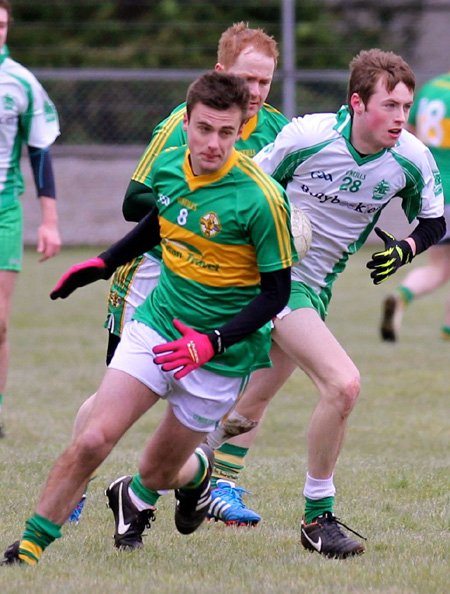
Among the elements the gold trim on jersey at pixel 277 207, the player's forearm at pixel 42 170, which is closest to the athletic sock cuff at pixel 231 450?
the gold trim on jersey at pixel 277 207

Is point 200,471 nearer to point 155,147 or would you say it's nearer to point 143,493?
point 143,493

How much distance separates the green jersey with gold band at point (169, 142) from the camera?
4.71 metres

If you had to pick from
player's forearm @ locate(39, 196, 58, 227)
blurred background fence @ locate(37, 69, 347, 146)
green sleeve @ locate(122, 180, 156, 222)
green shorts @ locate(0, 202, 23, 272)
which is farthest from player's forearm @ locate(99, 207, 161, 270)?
blurred background fence @ locate(37, 69, 347, 146)

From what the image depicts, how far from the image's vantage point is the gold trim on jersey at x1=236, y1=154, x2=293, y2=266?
3973mm

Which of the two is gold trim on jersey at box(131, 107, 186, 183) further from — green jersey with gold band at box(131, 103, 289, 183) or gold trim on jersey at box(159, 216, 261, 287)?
gold trim on jersey at box(159, 216, 261, 287)

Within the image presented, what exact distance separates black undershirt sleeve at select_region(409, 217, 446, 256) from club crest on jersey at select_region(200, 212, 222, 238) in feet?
4.05

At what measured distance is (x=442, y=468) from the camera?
621 centimetres

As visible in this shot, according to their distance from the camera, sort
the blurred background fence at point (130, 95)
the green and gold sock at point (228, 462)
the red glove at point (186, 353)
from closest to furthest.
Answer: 1. the red glove at point (186, 353)
2. the green and gold sock at point (228, 462)
3. the blurred background fence at point (130, 95)

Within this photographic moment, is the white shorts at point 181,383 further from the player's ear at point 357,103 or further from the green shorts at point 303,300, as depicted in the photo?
the player's ear at point 357,103

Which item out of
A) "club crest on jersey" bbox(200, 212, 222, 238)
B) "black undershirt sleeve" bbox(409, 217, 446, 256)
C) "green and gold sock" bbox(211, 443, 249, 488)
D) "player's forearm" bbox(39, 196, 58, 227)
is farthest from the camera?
"player's forearm" bbox(39, 196, 58, 227)

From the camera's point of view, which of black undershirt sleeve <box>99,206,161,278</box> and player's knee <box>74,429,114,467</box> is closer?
player's knee <box>74,429,114,467</box>

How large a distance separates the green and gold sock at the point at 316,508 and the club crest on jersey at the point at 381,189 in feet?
4.35

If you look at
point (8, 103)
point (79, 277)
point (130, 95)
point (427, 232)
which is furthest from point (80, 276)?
point (130, 95)

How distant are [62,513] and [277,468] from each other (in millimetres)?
2506
